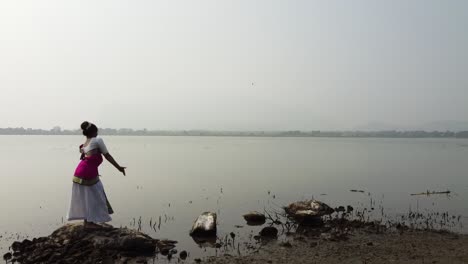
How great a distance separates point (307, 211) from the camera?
15.1 meters

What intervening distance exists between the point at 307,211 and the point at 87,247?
8.79 meters

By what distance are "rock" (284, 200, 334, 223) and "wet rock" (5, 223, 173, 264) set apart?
21.2 feet

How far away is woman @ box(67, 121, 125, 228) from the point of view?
398 inches

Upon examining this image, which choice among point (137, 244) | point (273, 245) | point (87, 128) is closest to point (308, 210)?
point (273, 245)

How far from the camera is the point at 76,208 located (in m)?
10.5

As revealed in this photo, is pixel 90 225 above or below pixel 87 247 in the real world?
above

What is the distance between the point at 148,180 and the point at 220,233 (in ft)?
61.3

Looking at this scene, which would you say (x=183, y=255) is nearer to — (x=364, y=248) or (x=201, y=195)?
(x=364, y=248)

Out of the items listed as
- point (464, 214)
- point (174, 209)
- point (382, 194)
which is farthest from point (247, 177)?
point (464, 214)

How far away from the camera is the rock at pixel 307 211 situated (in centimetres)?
1492

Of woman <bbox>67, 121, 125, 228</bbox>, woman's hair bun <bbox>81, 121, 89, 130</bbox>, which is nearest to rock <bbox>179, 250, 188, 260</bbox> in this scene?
woman <bbox>67, 121, 125, 228</bbox>

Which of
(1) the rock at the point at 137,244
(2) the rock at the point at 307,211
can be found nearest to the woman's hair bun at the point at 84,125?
(1) the rock at the point at 137,244

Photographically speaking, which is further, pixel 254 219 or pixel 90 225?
pixel 254 219

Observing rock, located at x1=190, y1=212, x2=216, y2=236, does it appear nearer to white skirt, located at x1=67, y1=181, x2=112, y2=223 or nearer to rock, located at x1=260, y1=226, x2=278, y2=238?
rock, located at x1=260, y1=226, x2=278, y2=238
